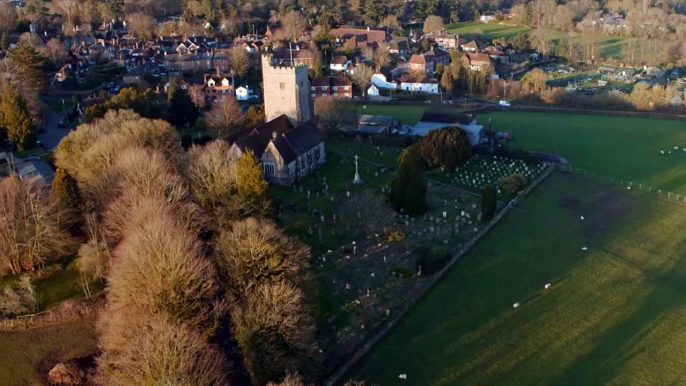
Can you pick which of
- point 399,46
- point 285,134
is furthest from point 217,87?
point 399,46

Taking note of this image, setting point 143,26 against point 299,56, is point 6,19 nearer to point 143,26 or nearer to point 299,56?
point 143,26

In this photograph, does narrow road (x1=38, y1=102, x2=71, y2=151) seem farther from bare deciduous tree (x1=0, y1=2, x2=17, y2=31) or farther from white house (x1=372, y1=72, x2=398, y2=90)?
bare deciduous tree (x1=0, y1=2, x2=17, y2=31)

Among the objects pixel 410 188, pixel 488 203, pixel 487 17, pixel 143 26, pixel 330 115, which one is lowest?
pixel 488 203

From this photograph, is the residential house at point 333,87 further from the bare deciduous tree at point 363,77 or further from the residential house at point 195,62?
the residential house at point 195,62

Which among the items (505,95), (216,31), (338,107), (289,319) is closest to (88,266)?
(289,319)

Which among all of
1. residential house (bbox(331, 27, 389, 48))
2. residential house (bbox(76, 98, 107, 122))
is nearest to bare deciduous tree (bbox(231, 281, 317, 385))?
residential house (bbox(76, 98, 107, 122))

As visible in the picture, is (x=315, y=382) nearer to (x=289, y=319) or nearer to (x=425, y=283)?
(x=289, y=319)
